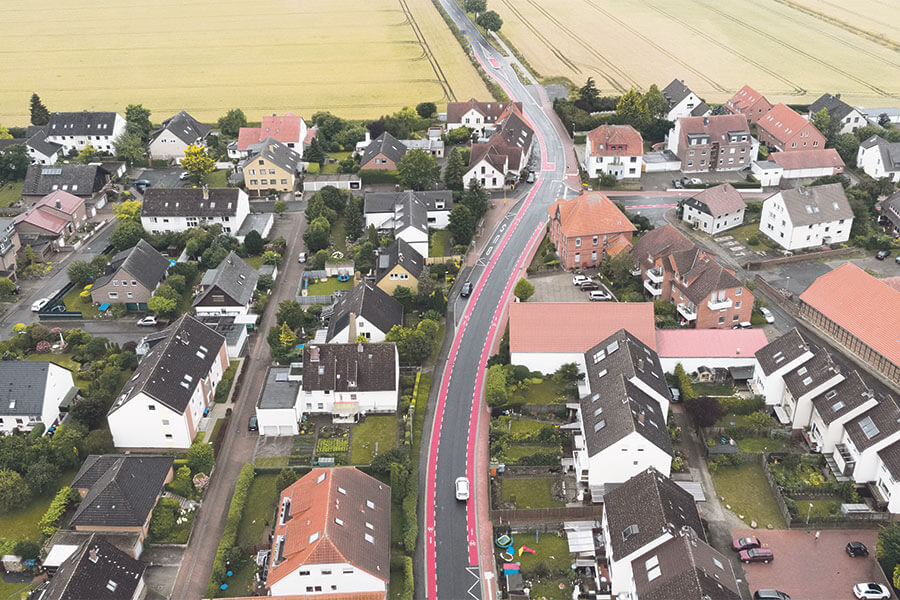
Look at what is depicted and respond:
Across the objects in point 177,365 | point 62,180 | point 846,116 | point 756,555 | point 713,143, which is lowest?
point 62,180

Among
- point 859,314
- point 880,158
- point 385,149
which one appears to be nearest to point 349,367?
point 859,314

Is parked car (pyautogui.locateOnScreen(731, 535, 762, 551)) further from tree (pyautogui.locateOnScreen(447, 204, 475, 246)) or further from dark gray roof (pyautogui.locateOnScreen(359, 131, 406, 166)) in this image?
dark gray roof (pyautogui.locateOnScreen(359, 131, 406, 166))

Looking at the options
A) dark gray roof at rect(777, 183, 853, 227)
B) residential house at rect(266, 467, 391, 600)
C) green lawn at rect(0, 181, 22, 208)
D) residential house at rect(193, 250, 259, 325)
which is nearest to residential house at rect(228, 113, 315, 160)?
green lawn at rect(0, 181, 22, 208)

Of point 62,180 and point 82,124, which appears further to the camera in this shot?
point 82,124

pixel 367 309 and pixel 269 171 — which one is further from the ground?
pixel 367 309

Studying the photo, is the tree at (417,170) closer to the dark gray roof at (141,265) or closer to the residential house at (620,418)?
the dark gray roof at (141,265)

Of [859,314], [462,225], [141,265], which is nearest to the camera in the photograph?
[859,314]

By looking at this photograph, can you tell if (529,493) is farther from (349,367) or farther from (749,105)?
(749,105)

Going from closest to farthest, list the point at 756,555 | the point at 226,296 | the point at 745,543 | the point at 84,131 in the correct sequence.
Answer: the point at 756,555, the point at 745,543, the point at 226,296, the point at 84,131
